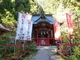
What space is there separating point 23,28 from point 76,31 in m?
3.10

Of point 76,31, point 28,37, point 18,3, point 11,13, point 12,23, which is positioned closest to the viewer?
point 76,31

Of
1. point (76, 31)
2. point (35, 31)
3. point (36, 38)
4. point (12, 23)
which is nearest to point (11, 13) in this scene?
point (12, 23)

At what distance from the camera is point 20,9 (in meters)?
16.4

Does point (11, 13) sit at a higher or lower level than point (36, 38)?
higher

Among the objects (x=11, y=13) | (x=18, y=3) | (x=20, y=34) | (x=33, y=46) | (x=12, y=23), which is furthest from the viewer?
(x=18, y=3)

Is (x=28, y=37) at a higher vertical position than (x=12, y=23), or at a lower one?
lower

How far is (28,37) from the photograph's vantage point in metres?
5.61

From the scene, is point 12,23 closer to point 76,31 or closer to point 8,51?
point 8,51

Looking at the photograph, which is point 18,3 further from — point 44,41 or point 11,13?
point 44,41

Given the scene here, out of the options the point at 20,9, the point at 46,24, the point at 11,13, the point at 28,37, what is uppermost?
the point at 20,9

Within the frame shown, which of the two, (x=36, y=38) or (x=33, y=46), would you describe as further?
(x=36, y=38)

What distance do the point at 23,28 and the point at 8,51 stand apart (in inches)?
69.8

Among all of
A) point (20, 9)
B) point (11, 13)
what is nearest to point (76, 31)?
point (11, 13)

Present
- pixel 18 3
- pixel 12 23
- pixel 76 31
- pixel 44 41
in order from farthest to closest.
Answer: pixel 18 3 < pixel 12 23 < pixel 44 41 < pixel 76 31
